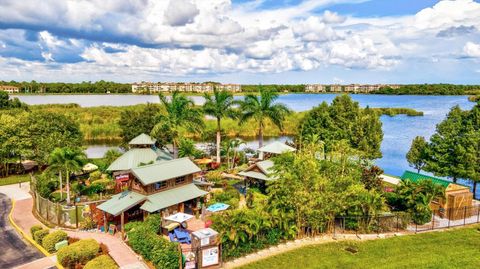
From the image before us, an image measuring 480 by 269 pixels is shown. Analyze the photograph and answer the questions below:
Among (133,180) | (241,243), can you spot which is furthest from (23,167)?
(241,243)

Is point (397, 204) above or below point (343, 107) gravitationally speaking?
below

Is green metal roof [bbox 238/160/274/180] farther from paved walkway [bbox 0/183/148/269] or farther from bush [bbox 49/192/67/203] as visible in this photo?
bush [bbox 49/192/67/203]

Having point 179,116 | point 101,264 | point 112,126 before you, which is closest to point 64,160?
point 179,116

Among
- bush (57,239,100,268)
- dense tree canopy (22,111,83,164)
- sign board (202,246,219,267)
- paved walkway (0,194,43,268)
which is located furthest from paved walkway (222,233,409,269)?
dense tree canopy (22,111,83,164)

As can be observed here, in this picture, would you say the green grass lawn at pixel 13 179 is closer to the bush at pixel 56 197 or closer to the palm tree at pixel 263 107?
the bush at pixel 56 197

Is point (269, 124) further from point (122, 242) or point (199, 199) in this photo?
point (122, 242)

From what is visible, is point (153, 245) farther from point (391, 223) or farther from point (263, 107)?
point (263, 107)
